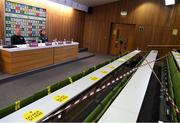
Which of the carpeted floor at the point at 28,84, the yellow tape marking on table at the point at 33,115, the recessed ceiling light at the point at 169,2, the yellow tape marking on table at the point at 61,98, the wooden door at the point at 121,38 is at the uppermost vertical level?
the recessed ceiling light at the point at 169,2

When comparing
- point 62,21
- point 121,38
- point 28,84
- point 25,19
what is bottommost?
point 28,84

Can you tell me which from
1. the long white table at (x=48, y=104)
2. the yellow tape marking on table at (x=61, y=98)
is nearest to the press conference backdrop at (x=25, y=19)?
the long white table at (x=48, y=104)

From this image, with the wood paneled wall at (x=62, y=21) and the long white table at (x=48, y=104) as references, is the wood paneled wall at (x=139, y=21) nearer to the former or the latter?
the wood paneled wall at (x=62, y=21)

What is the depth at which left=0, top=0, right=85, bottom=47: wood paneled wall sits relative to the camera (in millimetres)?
7188

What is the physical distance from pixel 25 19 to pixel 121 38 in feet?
18.1

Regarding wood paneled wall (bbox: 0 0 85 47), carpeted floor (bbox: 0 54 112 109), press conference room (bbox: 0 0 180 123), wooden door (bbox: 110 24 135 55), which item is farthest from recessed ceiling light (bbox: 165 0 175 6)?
carpeted floor (bbox: 0 54 112 109)

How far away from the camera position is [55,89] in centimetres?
209

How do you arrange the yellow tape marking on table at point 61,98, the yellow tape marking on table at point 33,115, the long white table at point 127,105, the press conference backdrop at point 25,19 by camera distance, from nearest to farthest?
the yellow tape marking on table at point 33,115 < the long white table at point 127,105 < the yellow tape marking on table at point 61,98 < the press conference backdrop at point 25,19

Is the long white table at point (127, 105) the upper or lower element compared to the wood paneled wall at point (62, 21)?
lower

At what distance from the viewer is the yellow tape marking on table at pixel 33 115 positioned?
54.2 inches

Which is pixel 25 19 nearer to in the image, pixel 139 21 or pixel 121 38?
pixel 121 38

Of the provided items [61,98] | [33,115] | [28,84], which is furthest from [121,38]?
[33,115]

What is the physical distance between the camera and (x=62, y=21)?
8180 mm

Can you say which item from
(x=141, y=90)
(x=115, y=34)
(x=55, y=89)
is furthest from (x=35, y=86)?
(x=115, y=34)
